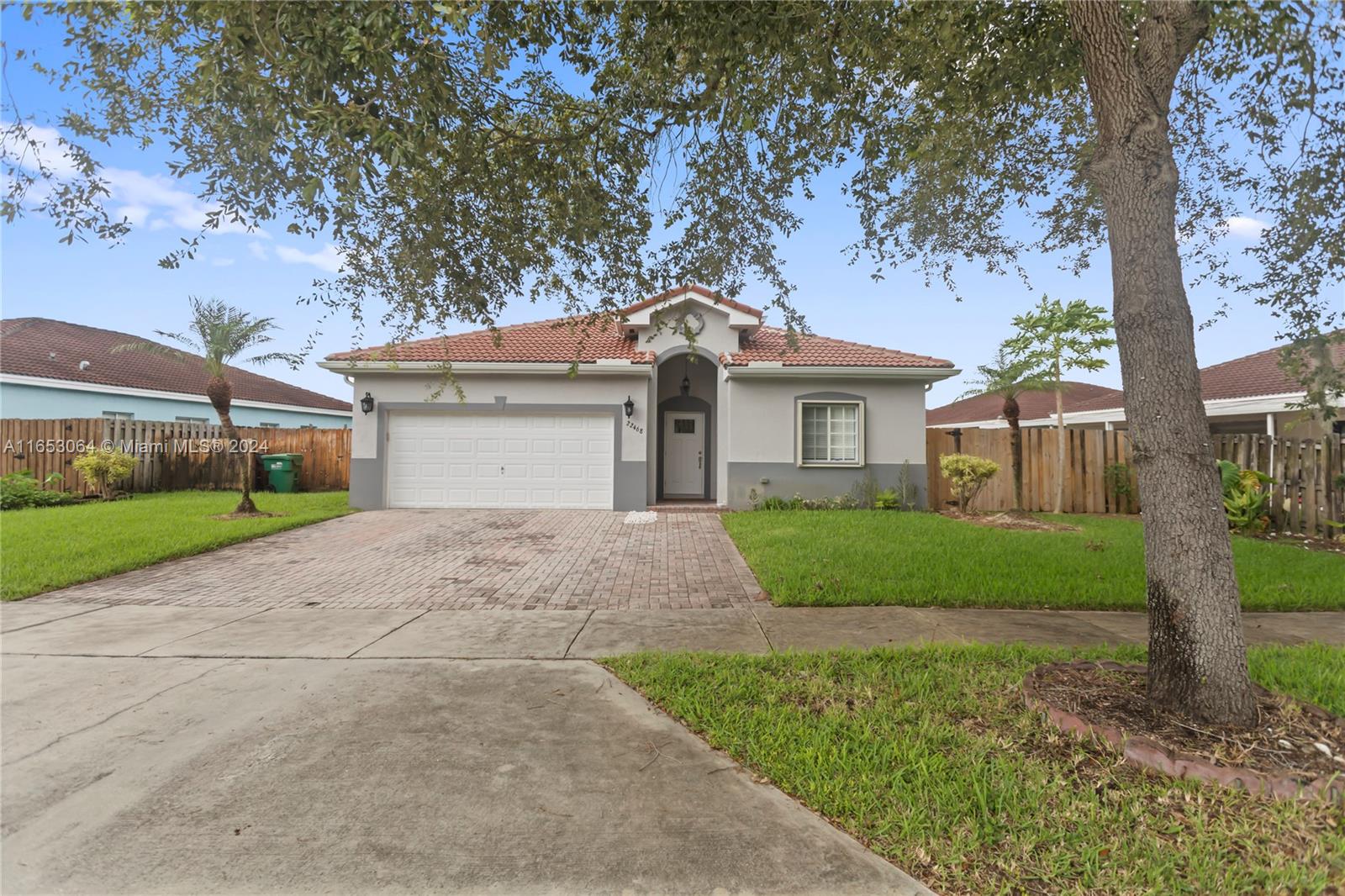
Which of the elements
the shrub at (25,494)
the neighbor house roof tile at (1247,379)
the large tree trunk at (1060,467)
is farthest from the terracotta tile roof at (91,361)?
the neighbor house roof tile at (1247,379)

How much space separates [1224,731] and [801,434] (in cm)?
1036

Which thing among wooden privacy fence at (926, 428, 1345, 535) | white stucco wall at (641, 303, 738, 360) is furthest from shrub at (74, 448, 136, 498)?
Result: wooden privacy fence at (926, 428, 1345, 535)

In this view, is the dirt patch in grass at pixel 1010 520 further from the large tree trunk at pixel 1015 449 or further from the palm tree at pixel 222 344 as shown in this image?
the palm tree at pixel 222 344

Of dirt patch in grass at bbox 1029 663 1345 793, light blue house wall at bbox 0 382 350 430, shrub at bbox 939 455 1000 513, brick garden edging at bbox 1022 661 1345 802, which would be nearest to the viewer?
brick garden edging at bbox 1022 661 1345 802

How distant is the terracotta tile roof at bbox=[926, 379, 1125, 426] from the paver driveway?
1582 cm

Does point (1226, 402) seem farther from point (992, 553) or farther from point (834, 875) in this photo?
point (834, 875)

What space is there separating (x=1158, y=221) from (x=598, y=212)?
158 inches

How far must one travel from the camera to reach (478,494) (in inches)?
513

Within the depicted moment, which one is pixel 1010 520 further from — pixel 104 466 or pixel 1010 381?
pixel 104 466

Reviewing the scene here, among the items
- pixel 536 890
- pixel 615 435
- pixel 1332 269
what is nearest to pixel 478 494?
pixel 615 435

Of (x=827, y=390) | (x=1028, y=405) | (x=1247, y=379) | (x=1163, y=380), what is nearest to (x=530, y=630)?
(x=1163, y=380)

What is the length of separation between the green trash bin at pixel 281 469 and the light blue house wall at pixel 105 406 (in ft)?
21.6

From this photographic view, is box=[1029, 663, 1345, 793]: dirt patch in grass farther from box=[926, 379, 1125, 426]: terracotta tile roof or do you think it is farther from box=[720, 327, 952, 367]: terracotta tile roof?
box=[926, 379, 1125, 426]: terracotta tile roof

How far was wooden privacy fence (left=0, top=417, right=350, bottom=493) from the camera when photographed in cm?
1380
